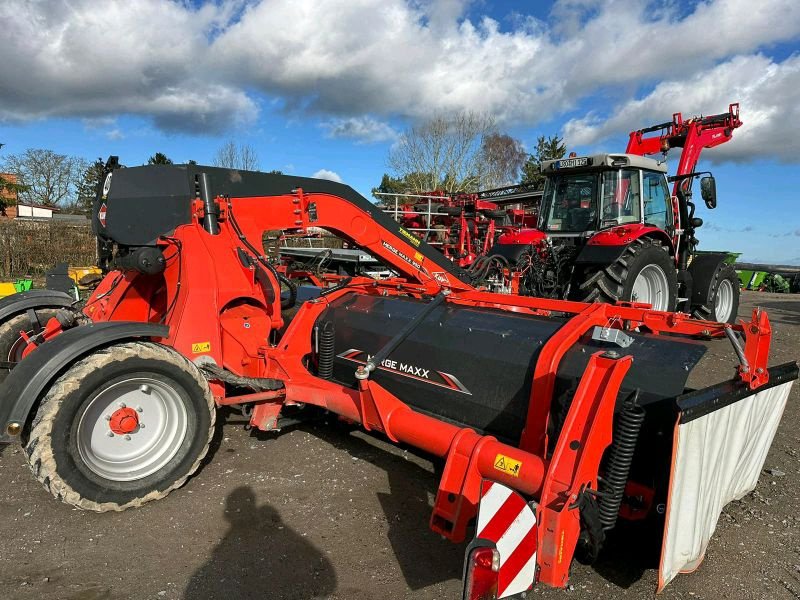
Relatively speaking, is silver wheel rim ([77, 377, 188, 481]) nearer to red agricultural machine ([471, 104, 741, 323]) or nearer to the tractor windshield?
red agricultural machine ([471, 104, 741, 323])

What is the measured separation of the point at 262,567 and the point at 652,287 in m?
5.50

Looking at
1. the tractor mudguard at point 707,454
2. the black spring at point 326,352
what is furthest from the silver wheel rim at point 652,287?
the black spring at point 326,352

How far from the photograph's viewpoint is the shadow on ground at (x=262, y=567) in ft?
8.34

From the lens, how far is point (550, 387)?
3000mm

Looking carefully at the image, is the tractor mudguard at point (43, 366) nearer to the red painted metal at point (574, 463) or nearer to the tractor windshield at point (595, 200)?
the red painted metal at point (574, 463)

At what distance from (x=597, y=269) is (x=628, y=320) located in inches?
113

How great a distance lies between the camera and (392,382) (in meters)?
3.83

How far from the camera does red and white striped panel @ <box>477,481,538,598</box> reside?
2.13 meters

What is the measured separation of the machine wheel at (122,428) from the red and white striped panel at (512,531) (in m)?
1.90

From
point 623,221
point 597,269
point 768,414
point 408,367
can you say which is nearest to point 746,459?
point 768,414

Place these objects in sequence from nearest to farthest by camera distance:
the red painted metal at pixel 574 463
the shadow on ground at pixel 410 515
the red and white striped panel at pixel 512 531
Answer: the red and white striped panel at pixel 512 531, the red painted metal at pixel 574 463, the shadow on ground at pixel 410 515

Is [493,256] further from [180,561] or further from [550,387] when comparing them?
[180,561]

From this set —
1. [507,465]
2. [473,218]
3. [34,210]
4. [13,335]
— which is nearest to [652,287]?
[507,465]

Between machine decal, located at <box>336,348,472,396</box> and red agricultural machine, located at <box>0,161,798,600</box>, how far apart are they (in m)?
0.01
